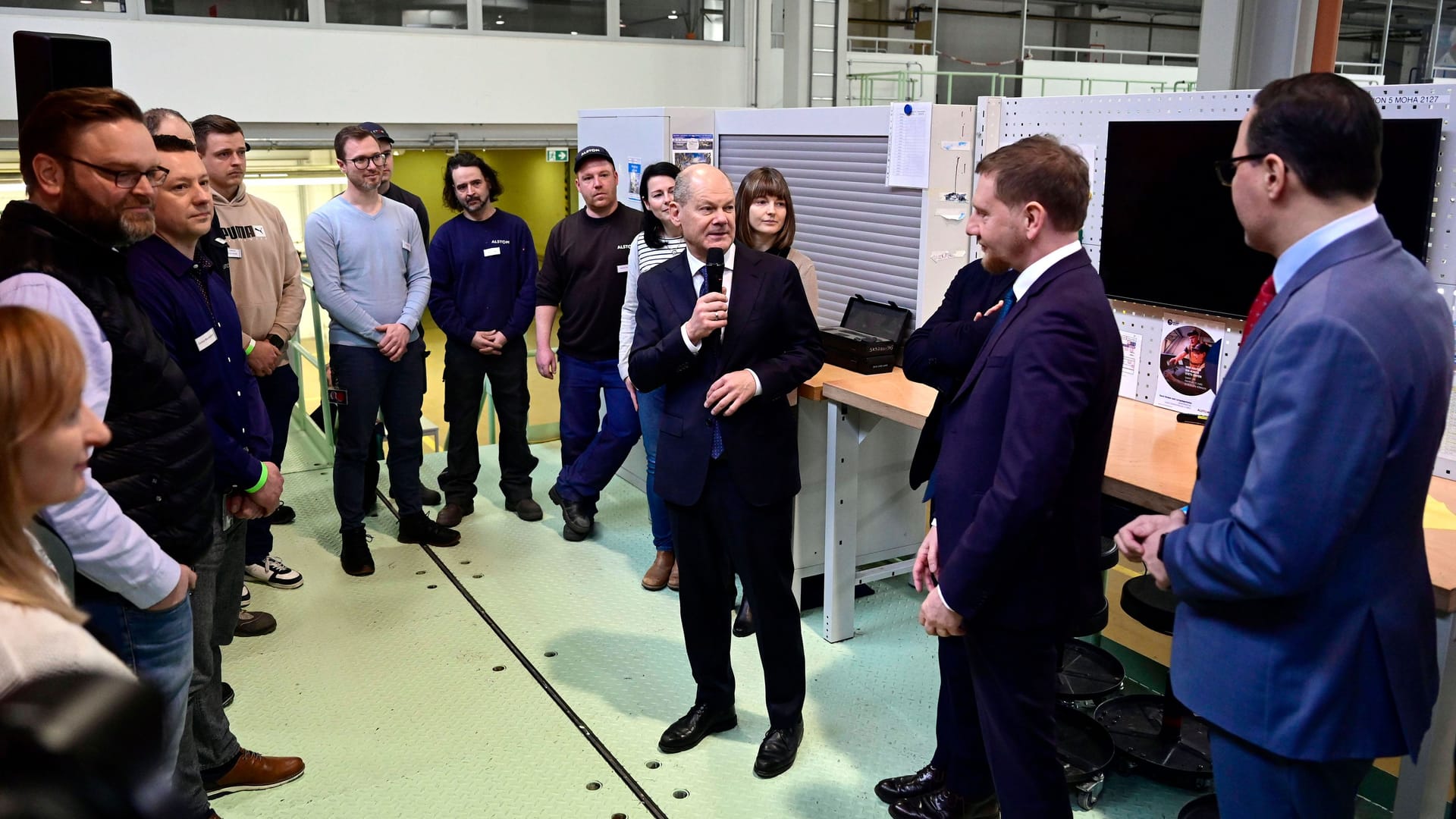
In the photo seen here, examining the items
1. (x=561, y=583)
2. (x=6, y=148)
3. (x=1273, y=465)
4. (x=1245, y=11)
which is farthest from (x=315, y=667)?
(x=6, y=148)

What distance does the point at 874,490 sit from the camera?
3.80 meters

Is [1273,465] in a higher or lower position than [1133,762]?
higher

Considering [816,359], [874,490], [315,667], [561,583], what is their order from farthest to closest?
1. [561,583]
2. [874,490]
3. [315,667]
4. [816,359]

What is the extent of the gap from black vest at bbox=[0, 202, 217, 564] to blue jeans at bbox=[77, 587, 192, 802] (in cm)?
17

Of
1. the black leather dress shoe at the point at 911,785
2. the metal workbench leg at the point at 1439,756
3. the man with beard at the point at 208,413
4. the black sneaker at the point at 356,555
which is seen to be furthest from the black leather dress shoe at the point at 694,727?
the black sneaker at the point at 356,555

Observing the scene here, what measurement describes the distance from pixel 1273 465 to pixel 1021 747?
854 millimetres

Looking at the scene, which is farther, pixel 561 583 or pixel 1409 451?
pixel 561 583

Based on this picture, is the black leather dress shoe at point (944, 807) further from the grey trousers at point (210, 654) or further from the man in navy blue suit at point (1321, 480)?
the grey trousers at point (210, 654)

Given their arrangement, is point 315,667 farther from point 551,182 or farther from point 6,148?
point 551,182

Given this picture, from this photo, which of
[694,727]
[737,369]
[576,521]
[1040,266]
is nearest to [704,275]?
[737,369]

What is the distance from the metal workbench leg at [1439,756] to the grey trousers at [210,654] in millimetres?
2537

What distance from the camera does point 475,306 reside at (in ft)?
15.1

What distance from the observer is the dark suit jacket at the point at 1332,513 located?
142 centimetres

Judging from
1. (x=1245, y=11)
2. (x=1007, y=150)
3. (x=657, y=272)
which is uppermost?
(x=1245, y=11)
